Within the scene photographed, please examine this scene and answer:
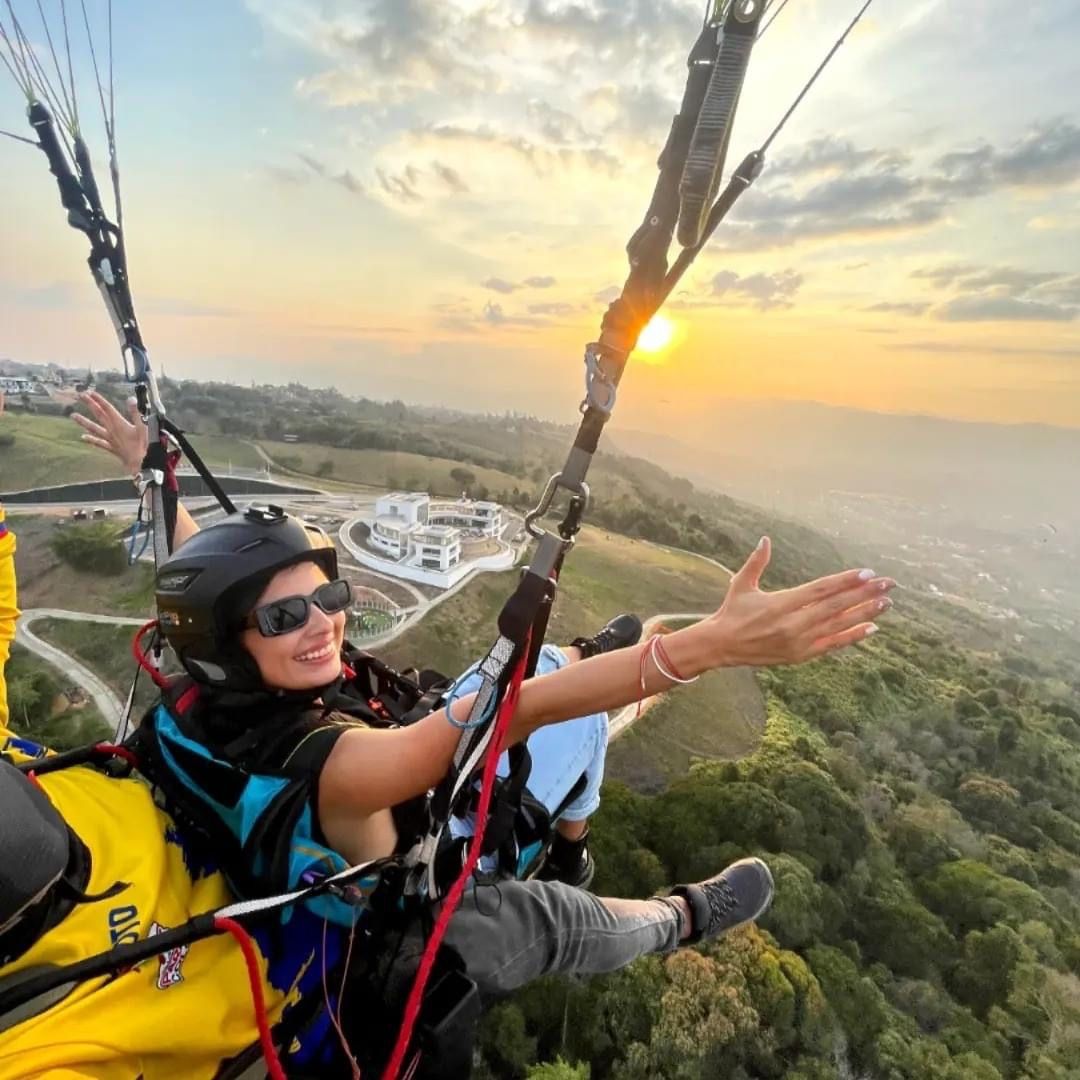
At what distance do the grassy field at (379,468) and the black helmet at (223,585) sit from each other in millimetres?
44158

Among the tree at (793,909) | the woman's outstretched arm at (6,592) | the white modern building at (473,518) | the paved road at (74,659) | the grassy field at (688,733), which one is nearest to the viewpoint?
the woman's outstretched arm at (6,592)

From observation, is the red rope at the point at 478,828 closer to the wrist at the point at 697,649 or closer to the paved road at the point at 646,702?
the wrist at the point at 697,649

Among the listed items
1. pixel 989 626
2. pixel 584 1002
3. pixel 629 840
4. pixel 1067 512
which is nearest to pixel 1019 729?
pixel 629 840

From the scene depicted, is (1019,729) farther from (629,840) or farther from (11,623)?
(11,623)

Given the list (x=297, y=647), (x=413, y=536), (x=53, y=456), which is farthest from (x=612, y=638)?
(x=53, y=456)

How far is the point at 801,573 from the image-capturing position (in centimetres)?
4684

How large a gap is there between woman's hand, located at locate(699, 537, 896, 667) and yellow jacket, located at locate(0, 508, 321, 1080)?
1.54m

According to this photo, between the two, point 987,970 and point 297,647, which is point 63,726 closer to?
point 297,647

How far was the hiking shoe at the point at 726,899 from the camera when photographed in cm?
406

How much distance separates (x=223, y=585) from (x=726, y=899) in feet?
11.8

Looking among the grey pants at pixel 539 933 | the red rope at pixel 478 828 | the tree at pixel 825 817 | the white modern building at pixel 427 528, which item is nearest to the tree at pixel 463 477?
the white modern building at pixel 427 528

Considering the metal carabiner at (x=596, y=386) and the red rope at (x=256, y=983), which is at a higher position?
the metal carabiner at (x=596, y=386)

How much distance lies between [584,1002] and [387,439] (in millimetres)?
47225

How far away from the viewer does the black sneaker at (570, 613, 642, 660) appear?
13.2ft
